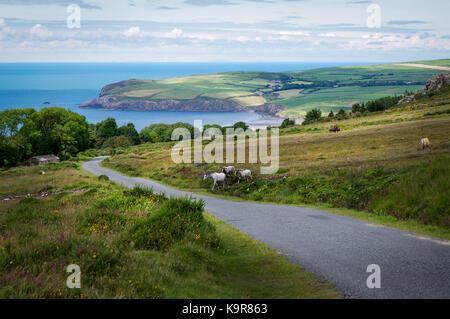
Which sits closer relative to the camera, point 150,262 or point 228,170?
point 150,262

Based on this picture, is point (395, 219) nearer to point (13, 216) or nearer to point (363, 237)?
point (363, 237)

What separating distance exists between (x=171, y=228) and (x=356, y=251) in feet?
19.7

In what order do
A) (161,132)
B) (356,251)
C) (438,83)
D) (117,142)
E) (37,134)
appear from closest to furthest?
(356,251) < (37,134) < (438,83) < (117,142) < (161,132)

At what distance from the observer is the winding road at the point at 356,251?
9078 mm

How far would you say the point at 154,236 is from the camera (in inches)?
474

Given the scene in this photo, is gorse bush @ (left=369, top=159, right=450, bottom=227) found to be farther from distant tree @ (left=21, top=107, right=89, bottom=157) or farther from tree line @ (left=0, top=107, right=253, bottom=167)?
distant tree @ (left=21, top=107, right=89, bottom=157)

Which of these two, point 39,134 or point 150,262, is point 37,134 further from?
point 150,262

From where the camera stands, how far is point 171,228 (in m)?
12.4

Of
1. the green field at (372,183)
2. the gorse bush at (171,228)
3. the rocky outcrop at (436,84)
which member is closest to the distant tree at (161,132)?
the rocky outcrop at (436,84)

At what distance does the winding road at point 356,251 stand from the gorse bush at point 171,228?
271cm

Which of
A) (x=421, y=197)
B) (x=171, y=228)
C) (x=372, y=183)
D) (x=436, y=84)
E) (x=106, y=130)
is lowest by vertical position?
(x=106, y=130)

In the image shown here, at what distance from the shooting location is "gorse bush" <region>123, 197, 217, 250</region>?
11859mm

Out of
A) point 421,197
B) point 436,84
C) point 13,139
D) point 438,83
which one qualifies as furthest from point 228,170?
point 436,84
